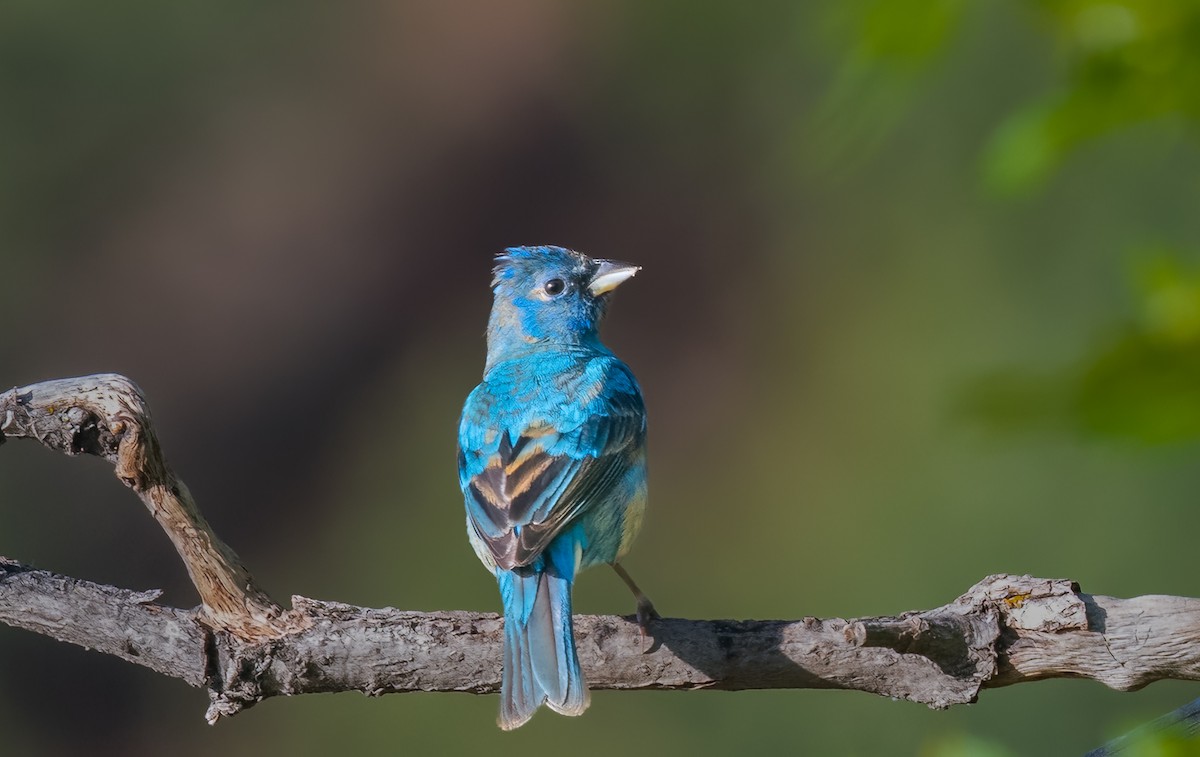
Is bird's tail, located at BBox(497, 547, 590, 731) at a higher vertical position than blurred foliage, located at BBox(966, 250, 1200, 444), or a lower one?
higher

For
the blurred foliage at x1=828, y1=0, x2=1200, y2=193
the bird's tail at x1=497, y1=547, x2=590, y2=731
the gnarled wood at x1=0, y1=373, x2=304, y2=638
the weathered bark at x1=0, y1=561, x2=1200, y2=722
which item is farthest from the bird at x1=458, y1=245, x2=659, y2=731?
the blurred foliage at x1=828, y1=0, x2=1200, y2=193

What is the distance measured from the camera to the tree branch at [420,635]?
2721 mm

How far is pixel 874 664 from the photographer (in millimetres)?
2924

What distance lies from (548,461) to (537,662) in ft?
2.56

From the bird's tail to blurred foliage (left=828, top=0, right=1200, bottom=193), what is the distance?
226cm

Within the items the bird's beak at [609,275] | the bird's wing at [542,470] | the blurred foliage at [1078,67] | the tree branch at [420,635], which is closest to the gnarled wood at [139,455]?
the tree branch at [420,635]

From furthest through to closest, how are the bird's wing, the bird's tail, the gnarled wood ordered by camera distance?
the bird's wing, the bird's tail, the gnarled wood

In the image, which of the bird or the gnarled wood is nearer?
the gnarled wood

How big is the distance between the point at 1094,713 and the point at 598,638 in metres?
3.27

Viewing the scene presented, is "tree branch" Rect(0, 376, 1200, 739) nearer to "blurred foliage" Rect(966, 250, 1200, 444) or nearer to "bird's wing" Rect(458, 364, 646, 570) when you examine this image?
"bird's wing" Rect(458, 364, 646, 570)

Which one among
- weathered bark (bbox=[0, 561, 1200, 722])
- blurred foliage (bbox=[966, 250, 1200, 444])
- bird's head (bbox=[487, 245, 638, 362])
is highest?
bird's head (bbox=[487, 245, 638, 362])

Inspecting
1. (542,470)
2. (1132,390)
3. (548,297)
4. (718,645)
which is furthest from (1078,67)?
(548,297)

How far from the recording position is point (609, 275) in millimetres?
4570

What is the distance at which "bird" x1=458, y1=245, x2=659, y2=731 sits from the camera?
2.95 meters
